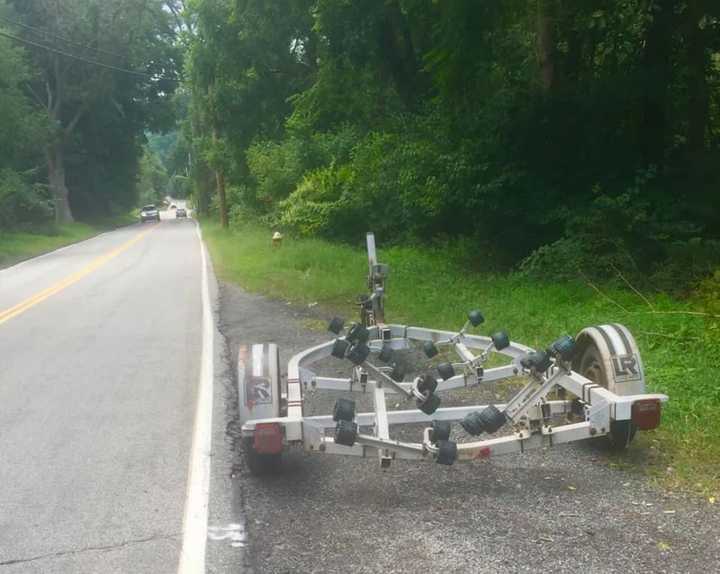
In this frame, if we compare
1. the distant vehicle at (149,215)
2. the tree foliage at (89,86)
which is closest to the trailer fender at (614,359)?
the tree foliage at (89,86)

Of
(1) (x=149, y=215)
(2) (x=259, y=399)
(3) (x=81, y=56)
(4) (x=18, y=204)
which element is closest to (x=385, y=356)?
(2) (x=259, y=399)

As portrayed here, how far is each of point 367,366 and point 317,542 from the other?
5.39ft

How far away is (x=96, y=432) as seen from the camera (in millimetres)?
6863

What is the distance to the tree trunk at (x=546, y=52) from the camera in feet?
48.1

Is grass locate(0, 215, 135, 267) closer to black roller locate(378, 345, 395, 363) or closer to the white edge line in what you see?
the white edge line

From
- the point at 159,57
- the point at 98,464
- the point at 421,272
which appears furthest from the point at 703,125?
the point at 159,57

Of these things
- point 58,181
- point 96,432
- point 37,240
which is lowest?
point 37,240

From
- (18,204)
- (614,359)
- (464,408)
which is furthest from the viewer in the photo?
(18,204)

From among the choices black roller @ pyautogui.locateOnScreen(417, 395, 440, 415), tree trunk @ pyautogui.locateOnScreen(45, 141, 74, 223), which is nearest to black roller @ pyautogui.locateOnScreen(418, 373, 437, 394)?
black roller @ pyautogui.locateOnScreen(417, 395, 440, 415)

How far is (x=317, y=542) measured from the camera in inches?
175

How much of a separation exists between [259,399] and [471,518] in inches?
61.7

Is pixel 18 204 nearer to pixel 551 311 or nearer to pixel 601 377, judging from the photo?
pixel 551 311

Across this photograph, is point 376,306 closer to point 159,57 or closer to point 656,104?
point 656,104

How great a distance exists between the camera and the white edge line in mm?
4371
